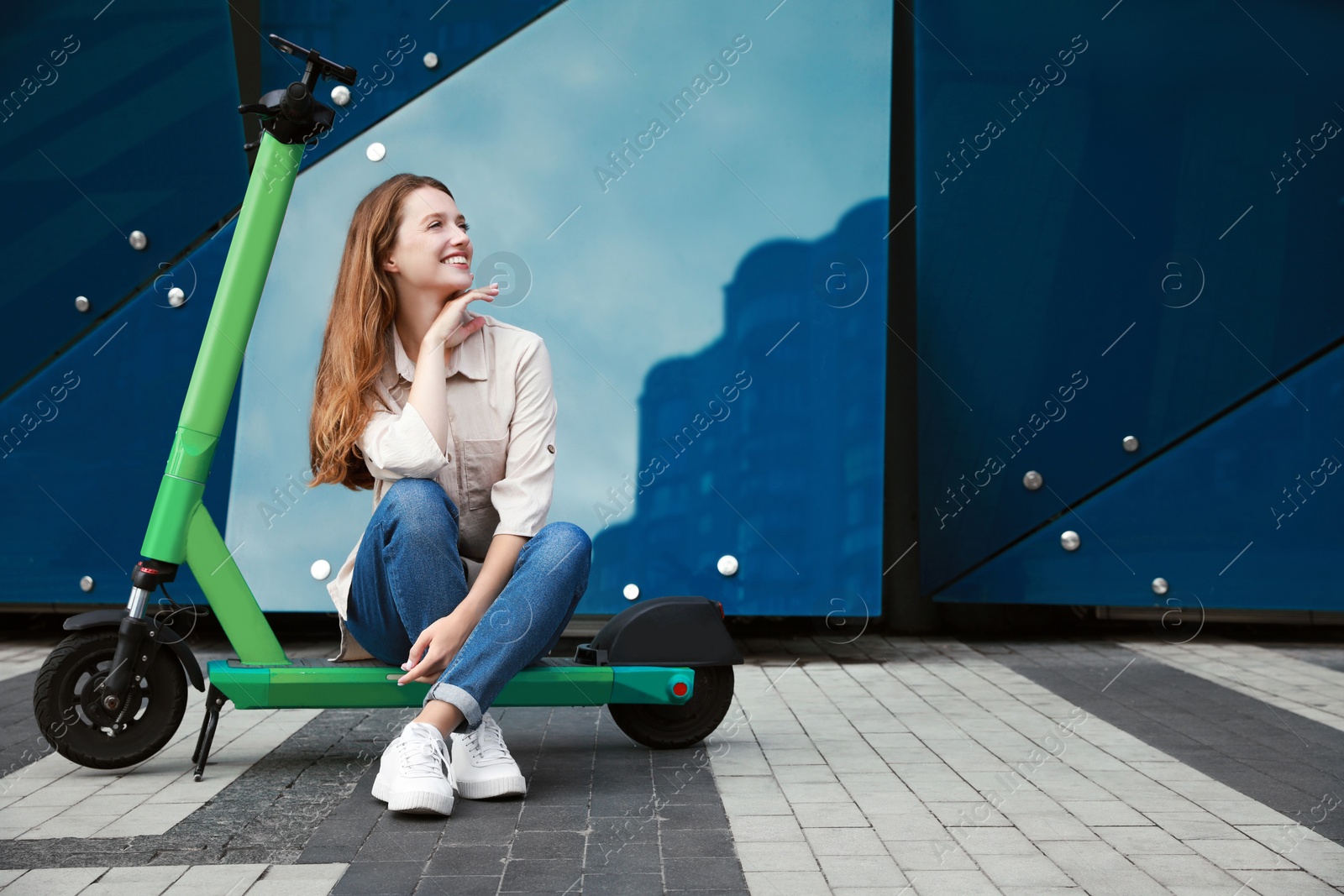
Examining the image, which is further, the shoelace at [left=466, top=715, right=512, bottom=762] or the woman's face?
the woman's face

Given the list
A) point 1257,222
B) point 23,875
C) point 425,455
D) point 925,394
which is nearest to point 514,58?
point 925,394

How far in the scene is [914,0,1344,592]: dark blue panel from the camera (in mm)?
4867

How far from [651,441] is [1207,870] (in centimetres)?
274

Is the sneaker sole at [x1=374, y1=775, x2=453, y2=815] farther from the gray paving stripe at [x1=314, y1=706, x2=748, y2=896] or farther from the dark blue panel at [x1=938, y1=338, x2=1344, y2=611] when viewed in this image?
the dark blue panel at [x1=938, y1=338, x2=1344, y2=611]

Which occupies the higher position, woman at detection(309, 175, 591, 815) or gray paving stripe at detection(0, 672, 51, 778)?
woman at detection(309, 175, 591, 815)

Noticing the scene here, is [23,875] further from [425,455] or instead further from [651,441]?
[651,441]

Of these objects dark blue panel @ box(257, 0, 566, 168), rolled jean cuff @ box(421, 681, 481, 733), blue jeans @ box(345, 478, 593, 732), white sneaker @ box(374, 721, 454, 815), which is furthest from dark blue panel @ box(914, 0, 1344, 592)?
white sneaker @ box(374, 721, 454, 815)

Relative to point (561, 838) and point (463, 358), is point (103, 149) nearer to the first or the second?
point (463, 358)

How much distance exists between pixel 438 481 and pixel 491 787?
693 millimetres

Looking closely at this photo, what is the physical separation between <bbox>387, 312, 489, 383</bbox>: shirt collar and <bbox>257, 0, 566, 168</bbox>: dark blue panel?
6.79 feet

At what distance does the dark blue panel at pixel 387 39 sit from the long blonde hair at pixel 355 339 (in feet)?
6.47

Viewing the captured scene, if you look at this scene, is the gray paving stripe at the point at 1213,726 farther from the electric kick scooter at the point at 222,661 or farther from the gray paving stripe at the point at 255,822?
the gray paving stripe at the point at 255,822

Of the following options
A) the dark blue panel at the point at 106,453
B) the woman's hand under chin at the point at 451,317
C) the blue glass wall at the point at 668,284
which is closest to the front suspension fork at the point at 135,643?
the woman's hand under chin at the point at 451,317

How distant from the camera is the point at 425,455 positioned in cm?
263
